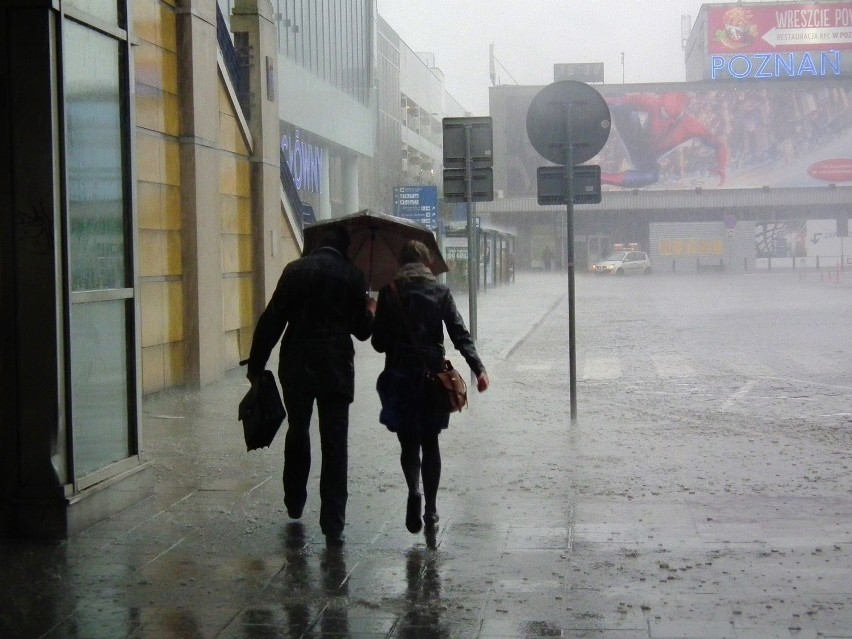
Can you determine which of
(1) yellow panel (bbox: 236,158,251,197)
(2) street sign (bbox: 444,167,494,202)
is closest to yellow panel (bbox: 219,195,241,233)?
(1) yellow panel (bbox: 236,158,251,197)

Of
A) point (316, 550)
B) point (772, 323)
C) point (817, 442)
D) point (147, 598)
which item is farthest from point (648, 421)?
point (772, 323)

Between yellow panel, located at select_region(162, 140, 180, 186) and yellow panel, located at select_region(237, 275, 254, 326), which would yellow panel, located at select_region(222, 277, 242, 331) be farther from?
yellow panel, located at select_region(162, 140, 180, 186)

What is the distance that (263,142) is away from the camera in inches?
623

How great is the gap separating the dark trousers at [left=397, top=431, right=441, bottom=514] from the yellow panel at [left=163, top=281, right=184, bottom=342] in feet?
22.0

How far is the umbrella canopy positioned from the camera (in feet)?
22.5

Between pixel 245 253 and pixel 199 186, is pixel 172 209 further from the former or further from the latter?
pixel 245 253

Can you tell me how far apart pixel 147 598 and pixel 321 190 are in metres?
37.6

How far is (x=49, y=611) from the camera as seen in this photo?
16.2 feet

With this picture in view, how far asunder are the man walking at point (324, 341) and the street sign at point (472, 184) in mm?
8521

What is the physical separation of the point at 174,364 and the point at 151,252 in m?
1.34

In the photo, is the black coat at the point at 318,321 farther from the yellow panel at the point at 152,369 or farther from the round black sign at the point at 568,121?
the yellow panel at the point at 152,369

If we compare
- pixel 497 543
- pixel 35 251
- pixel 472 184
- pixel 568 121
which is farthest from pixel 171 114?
pixel 497 543

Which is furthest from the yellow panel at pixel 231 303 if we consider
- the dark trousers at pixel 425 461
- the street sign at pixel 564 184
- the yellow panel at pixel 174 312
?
the dark trousers at pixel 425 461

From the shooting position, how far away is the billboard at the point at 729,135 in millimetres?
88812
